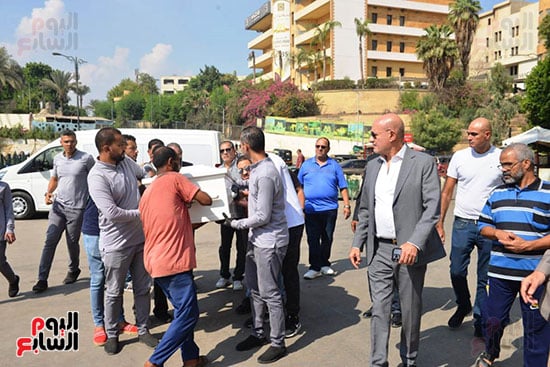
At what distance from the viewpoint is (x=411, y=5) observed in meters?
55.6

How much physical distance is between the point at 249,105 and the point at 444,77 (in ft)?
69.0

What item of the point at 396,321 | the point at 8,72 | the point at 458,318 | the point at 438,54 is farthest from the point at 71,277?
the point at 8,72

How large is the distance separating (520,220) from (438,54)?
43501 millimetres

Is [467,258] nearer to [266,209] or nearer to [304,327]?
[304,327]

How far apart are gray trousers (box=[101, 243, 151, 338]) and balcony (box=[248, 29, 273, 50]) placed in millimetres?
62301

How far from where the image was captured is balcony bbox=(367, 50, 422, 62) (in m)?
53.9

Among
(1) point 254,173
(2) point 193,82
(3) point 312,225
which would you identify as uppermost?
(2) point 193,82

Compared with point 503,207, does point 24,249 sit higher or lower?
lower

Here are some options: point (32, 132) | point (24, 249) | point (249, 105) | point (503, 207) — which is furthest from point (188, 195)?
point (32, 132)

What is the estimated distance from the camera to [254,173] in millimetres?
3871

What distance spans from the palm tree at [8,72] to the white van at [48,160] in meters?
51.5

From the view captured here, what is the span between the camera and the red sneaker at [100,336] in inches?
168

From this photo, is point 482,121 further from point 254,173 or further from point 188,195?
point 188,195

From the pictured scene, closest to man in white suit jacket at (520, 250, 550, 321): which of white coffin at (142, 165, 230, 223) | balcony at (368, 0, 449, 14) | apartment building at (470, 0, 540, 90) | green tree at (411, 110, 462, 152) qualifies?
white coffin at (142, 165, 230, 223)
